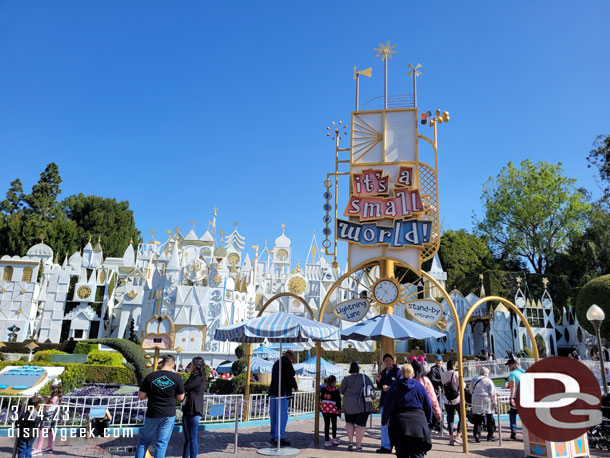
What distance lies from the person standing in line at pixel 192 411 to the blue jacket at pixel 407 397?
3019 mm

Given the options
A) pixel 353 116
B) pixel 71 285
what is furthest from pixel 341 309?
pixel 71 285

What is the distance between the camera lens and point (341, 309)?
440 inches

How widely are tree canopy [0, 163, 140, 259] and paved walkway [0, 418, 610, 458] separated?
4335 centimetres

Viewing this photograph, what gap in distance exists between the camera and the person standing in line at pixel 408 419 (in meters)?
5.55

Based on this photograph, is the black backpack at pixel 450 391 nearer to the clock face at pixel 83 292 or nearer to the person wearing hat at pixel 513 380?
the person wearing hat at pixel 513 380

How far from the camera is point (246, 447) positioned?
28.5 ft

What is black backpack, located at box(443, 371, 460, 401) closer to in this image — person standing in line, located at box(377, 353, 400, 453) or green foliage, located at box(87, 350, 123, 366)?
person standing in line, located at box(377, 353, 400, 453)

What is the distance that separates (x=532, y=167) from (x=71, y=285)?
4820cm

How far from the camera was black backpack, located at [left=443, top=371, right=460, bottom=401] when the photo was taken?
30.8 feet

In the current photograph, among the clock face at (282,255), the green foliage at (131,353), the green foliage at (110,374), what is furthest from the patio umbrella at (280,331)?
the clock face at (282,255)

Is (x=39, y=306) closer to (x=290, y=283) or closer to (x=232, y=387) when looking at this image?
(x=290, y=283)

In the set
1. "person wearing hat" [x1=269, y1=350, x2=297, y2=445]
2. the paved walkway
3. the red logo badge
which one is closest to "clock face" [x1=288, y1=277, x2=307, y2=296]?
the paved walkway

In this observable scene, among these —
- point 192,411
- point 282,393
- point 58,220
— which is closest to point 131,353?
point 282,393

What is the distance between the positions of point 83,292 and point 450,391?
3958 cm
